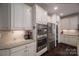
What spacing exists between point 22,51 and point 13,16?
661 mm

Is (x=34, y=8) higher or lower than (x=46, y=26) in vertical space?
higher

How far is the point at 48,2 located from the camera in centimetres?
163

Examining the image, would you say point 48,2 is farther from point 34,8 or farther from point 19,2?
point 19,2

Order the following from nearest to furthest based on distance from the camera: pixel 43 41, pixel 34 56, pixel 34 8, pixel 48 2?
1. pixel 48 2
2. pixel 34 56
3. pixel 34 8
4. pixel 43 41

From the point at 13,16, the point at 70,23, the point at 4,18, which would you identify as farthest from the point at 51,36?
the point at 4,18

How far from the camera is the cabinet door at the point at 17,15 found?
1770 mm

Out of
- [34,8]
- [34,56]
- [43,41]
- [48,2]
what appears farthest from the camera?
[43,41]

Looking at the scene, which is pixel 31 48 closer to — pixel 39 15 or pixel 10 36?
pixel 10 36

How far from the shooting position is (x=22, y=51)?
1.76 m

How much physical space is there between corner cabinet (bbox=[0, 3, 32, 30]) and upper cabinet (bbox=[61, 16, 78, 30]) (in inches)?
25.2

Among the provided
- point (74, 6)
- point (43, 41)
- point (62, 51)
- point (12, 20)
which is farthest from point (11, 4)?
point (62, 51)

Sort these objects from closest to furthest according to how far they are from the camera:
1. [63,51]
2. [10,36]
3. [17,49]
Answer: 1. [17,49]
2. [63,51]
3. [10,36]

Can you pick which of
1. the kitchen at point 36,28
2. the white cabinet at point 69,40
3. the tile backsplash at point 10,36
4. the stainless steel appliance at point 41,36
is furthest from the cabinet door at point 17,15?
the white cabinet at point 69,40

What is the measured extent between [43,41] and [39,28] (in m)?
0.28
